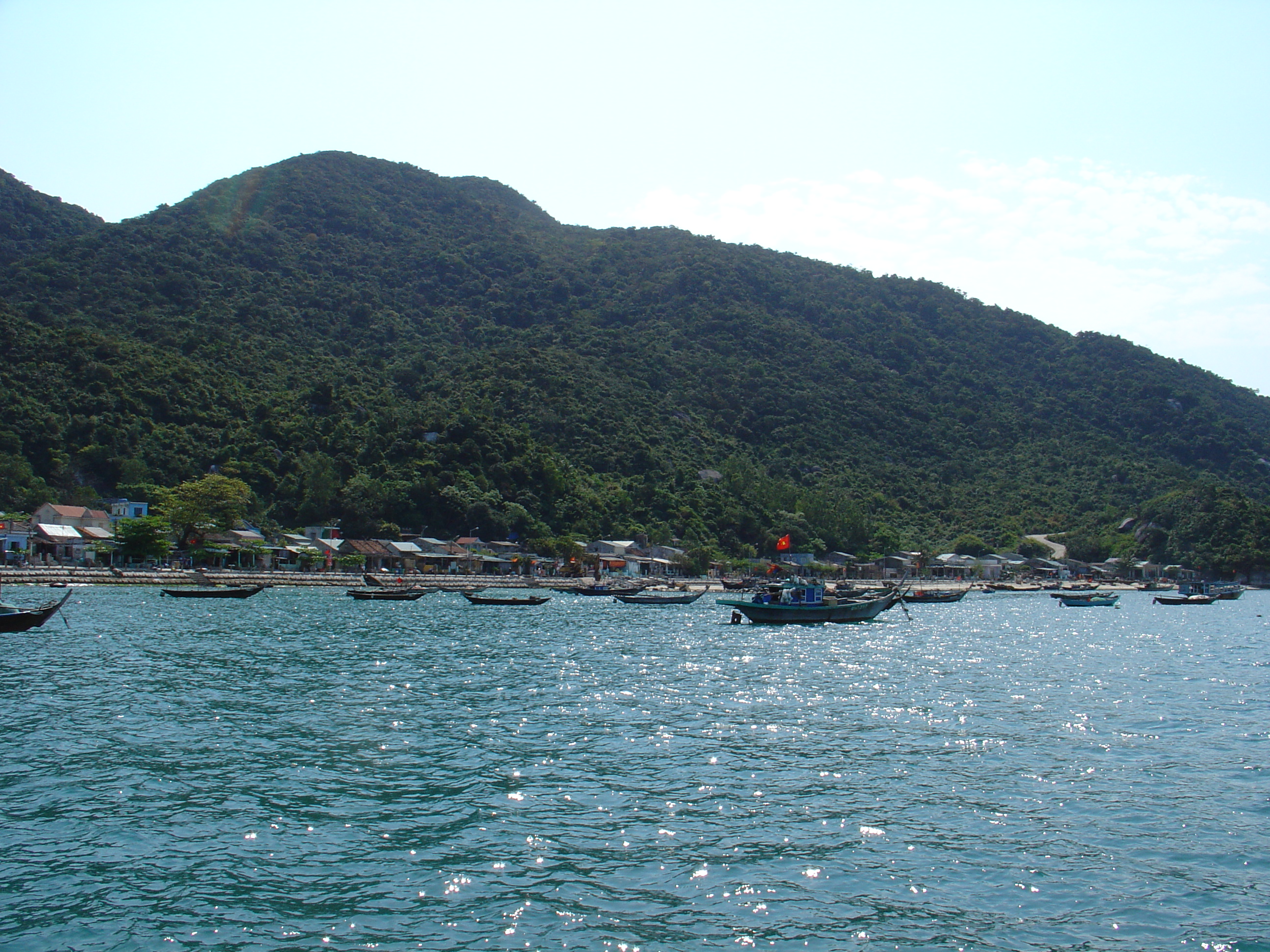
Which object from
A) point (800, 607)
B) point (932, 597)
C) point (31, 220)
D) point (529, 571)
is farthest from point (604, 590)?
point (31, 220)

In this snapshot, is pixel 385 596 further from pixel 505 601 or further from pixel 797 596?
pixel 797 596

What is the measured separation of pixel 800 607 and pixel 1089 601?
41255 mm

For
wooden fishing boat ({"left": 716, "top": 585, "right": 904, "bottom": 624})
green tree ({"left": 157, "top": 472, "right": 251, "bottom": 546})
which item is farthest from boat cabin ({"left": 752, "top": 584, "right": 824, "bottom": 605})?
green tree ({"left": 157, "top": 472, "right": 251, "bottom": 546})

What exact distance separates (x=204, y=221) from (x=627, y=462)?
Answer: 78.9 metres

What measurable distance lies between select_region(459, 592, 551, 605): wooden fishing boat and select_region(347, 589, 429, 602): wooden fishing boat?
3805 mm

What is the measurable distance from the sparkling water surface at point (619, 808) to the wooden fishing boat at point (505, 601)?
30.7 metres

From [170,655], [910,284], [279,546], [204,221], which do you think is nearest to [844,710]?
[170,655]

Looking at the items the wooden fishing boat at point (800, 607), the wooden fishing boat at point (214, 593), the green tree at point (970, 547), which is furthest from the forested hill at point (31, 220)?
the green tree at point (970, 547)

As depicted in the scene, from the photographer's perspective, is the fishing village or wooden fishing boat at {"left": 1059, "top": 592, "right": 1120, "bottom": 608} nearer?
the fishing village

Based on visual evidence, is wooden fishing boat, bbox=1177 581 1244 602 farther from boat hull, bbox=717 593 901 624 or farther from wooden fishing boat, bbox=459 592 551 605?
wooden fishing boat, bbox=459 592 551 605

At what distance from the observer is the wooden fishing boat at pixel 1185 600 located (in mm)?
76375

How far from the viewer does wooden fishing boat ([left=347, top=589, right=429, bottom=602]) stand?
59781mm

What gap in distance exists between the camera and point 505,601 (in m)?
59.6

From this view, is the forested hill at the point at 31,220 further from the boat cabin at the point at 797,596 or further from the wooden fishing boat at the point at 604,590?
the boat cabin at the point at 797,596
